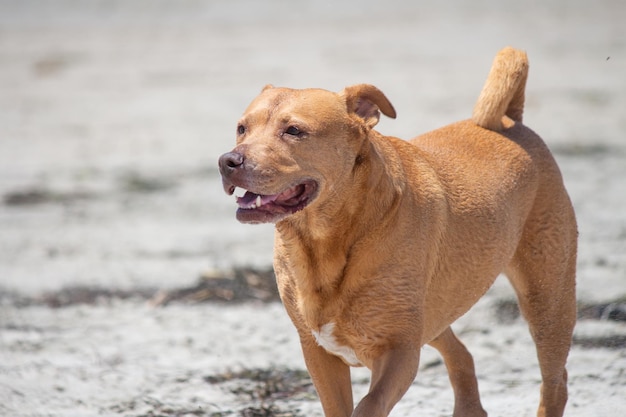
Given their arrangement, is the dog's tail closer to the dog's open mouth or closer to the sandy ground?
the dog's open mouth

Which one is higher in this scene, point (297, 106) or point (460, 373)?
point (297, 106)

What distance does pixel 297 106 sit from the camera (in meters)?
4.33

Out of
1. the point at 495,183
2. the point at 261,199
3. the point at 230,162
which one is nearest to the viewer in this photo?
the point at 230,162

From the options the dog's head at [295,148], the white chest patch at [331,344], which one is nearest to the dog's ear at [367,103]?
the dog's head at [295,148]

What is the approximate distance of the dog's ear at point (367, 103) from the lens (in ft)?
14.7

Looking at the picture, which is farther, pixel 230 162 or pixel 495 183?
pixel 495 183

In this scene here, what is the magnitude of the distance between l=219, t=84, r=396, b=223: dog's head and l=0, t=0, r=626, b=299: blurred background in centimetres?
341

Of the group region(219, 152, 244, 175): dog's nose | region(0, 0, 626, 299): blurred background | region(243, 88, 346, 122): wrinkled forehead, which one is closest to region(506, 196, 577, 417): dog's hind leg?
region(243, 88, 346, 122): wrinkled forehead

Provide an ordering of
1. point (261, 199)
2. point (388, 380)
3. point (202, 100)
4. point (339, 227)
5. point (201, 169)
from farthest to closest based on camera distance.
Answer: point (202, 100), point (201, 169), point (339, 227), point (388, 380), point (261, 199)

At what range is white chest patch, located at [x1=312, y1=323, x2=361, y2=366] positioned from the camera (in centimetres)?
448

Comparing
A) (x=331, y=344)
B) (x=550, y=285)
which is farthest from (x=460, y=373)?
(x=331, y=344)

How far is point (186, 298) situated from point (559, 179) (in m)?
3.34

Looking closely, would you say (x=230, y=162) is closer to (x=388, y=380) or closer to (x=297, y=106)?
(x=297, y=106)

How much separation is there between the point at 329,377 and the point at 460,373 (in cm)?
112
